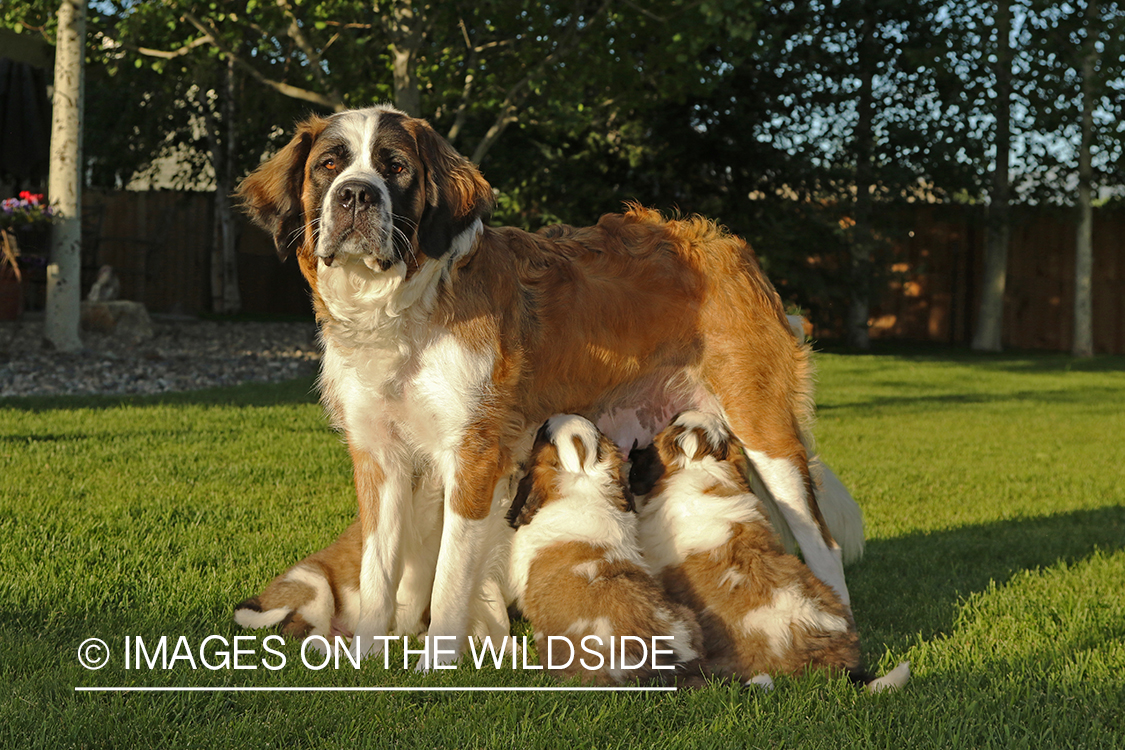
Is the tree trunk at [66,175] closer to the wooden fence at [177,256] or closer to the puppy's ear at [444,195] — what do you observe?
the wooden fence at [177,256]

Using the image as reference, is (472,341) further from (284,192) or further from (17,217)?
(17,217)

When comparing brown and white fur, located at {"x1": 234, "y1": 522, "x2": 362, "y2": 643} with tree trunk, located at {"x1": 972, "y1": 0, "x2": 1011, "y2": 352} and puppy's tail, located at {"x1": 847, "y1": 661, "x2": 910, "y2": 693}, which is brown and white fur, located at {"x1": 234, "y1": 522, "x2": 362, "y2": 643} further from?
tree trunk, located at {"x1": 972, "y1": 0, "x2": 1011, "y2": 352}

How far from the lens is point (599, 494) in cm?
341

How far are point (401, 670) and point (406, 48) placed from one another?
31.1 ft

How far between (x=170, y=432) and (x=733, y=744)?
5.75 metres

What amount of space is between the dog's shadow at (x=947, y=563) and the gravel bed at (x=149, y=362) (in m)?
→ 7.01

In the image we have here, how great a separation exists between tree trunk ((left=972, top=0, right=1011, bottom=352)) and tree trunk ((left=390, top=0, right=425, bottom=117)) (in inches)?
497

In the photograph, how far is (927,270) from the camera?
22.0m

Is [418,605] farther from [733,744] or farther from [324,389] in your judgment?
[733,744]

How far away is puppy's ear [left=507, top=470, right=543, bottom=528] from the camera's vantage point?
348 cm

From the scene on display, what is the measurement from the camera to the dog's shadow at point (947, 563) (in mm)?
3908

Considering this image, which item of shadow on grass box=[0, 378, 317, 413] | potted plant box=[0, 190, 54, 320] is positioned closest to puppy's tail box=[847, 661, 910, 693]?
shadow on grass box=[0, 378, 317, 413]

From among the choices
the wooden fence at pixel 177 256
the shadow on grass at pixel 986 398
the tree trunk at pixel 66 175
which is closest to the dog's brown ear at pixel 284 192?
the shadow on grass at pixel 986 398

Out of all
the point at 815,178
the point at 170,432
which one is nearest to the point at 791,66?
the point at 815,178
